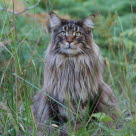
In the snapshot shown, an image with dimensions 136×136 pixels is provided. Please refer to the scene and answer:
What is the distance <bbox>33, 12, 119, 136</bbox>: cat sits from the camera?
302cm

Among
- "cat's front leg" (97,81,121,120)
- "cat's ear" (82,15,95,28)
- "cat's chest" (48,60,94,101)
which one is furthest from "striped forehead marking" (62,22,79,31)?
"cat's front leg" (97,81,121,120)

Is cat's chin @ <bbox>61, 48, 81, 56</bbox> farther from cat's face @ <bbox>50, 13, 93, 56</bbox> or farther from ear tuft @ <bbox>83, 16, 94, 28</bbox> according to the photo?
ear tuft @ <bbox>83, 16, 94, 28</bbox>

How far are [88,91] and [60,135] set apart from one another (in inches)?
19.8

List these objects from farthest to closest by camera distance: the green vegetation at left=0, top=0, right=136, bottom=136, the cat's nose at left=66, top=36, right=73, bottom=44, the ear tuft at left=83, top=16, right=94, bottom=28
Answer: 1. the ear tuft at left=83, top=16, right=94, bottom=28
2. the cat's nose at left=66, top=36, right=73, bottom=44
3. the green vegetation at left=0, top=0, right=136, bottom=136

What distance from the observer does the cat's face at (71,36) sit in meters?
3.02

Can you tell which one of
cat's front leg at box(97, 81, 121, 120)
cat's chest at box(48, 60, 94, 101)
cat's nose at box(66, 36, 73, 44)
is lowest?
cat's front leg at box(97, 81, 121, 120)

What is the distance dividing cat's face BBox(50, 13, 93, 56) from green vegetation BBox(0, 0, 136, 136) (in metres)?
0.16

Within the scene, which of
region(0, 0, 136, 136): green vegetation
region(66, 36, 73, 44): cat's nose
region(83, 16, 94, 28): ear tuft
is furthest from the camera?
region(83, 16, 94, 28): ear tuft

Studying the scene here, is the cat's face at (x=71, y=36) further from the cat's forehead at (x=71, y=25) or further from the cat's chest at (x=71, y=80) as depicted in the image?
the cat's chest at (x=71, y=80)

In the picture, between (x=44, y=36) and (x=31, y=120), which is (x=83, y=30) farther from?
(x=44, y=36)

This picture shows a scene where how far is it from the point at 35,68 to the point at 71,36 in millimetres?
735

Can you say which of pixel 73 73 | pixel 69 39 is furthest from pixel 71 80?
pixel 69 39

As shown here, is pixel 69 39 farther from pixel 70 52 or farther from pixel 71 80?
pixel 71 80

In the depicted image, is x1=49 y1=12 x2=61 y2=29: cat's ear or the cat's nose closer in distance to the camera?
the cat's nose
